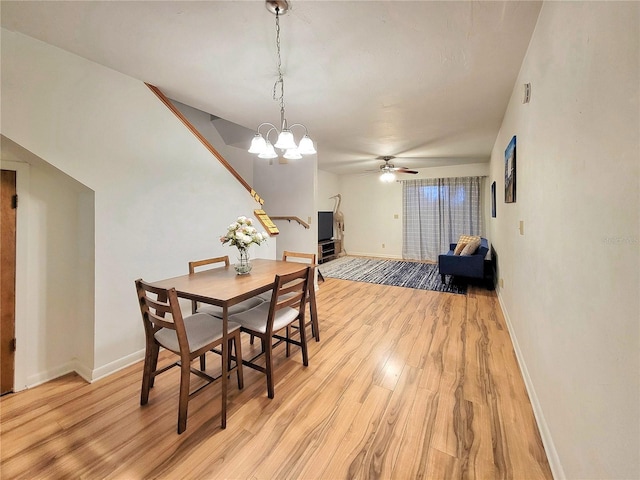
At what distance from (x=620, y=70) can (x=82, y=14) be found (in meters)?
2.53

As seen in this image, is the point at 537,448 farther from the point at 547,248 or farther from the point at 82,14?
the point at 82,14

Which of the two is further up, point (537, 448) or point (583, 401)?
point (583, 401)

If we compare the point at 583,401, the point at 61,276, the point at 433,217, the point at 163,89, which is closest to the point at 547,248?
the point at 583,401

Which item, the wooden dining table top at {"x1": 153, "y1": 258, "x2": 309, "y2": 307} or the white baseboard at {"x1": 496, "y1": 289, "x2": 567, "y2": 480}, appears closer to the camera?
the white baseboard at {"x1": 496, "y1": 289, "x2": 567, "y2": 480}

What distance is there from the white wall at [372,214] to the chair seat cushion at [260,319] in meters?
5.69

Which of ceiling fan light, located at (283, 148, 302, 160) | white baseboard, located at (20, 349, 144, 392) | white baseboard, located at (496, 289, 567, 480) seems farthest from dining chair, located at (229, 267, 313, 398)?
white baseboard, located at (496, 289, 567, 480)

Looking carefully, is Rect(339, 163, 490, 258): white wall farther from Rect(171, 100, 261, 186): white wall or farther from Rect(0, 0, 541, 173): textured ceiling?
Rect(0, 0, 541, 173): textured ceiling

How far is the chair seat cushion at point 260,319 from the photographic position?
1928 millimetres

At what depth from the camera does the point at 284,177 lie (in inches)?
191

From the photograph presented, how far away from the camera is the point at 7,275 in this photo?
1.88m

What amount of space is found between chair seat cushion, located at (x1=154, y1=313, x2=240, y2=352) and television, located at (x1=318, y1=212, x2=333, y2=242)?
192 inches

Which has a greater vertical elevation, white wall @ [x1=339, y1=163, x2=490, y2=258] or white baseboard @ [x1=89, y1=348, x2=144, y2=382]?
white wall @ [x1=339, y1=163, x2=490, y2=258]

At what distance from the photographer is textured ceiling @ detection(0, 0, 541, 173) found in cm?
152

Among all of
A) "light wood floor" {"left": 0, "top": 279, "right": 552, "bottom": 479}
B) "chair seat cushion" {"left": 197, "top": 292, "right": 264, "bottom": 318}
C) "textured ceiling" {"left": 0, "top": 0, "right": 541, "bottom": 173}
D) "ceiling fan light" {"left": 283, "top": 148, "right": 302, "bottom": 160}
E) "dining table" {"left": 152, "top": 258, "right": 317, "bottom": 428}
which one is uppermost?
"textured ceiling" {"left": 0, "top": 0, "right": 541, "bottom": 173}
